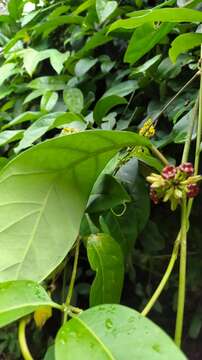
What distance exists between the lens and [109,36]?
3.13ft

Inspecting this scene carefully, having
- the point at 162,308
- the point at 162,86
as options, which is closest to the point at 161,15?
the point at 162,86

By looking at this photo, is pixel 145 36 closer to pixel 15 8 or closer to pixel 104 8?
pixel 104 8

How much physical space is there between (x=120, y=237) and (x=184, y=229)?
0.18 meters

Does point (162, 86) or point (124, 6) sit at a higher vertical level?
point (124, 6)

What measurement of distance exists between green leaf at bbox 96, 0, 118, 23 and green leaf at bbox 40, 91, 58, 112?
6.7 inches

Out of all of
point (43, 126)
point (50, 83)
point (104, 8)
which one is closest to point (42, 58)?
point (50, 83)

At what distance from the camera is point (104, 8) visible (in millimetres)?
896

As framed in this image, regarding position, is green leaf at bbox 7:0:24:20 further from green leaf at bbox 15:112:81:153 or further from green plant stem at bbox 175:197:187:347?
green plant stem at bbox 175:197:187:347

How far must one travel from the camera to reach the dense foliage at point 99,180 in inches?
14.5

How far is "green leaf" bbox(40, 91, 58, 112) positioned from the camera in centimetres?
94

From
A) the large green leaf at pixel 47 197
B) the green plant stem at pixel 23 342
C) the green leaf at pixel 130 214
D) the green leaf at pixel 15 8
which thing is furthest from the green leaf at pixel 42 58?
the green plant stem at pixel 23 342

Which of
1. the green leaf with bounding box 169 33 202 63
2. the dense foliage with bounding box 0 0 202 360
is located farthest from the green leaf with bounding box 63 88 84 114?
the green leaf with bounding box 169 33 202 63

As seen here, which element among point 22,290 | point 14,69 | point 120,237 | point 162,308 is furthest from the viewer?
point 14,69

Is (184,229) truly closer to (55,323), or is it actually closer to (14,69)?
(55,323)
